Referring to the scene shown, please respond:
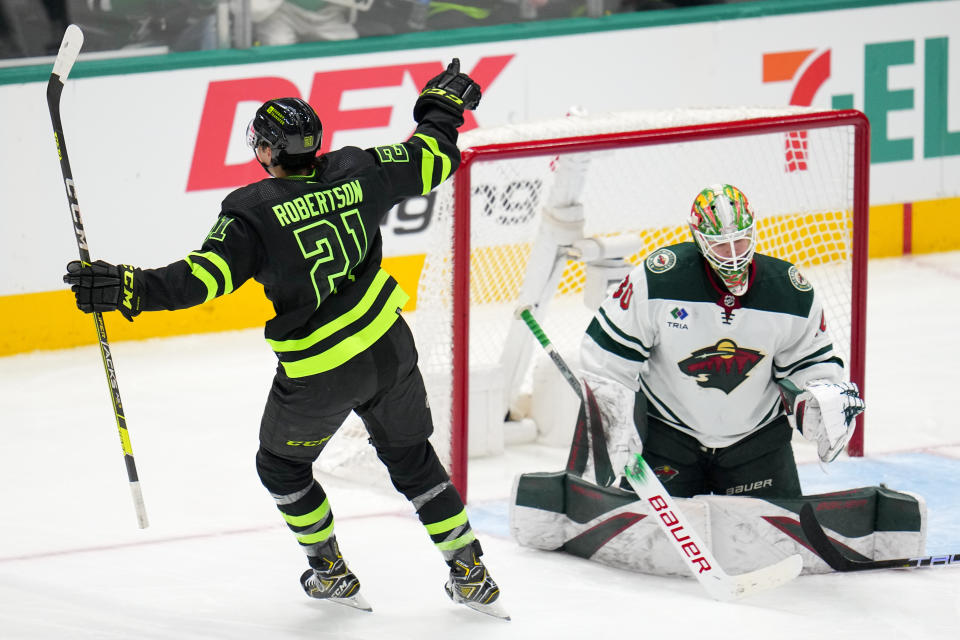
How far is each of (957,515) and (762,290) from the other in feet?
3.24

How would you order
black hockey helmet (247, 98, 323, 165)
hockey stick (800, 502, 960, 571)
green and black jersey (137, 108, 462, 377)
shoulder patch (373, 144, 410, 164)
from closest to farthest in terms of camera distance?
1. green and black jersey (137, 108, 462, 377)
2. black hockey helmet (247, 98, 323, 165)
3. shoulder patch (373, 144, 410, 164)
4. hockey stick (800, 502, 960, 571)

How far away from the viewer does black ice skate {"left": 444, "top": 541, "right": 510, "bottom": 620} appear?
11.1ft

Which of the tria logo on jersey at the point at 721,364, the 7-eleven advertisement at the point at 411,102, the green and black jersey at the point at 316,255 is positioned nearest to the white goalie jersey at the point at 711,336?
the tria logo on jersey at the point at 721,364

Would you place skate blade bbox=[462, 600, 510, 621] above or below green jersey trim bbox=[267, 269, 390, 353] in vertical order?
below

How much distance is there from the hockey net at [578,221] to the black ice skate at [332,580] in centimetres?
77

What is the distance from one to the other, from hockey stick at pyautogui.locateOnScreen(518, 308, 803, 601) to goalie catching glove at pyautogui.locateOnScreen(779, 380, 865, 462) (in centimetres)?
26

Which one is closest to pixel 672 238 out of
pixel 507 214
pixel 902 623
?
Answer: pixel 507 214

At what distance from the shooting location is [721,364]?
358 cm

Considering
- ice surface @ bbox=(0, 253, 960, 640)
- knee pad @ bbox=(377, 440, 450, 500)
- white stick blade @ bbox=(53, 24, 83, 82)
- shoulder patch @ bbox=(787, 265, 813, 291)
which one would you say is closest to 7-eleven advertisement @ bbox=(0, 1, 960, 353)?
ice surface @ bbox=(0, 253, 960, 640)

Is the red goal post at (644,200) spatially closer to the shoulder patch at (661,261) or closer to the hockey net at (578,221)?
the hockey net at (578,221)

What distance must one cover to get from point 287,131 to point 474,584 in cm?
105

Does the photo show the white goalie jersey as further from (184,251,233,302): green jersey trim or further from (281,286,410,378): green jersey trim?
(184,251,233,302): green jersey trim

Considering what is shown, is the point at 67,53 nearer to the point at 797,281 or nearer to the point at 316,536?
the point at 316,536

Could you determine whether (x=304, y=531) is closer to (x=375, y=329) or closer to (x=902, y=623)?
(x=375, y=329)
